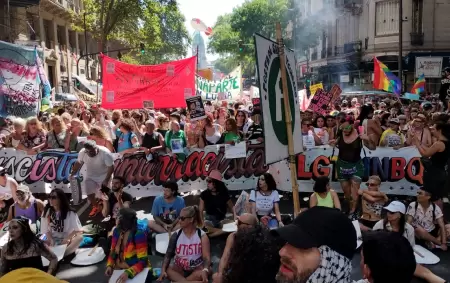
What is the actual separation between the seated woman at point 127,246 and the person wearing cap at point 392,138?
5.41m

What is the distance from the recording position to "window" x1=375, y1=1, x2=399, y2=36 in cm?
3106

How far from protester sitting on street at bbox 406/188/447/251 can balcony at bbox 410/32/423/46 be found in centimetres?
2710

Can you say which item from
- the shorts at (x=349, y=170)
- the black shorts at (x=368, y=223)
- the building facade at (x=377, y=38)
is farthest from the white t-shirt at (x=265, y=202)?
the building facade at (x=377, y=38)

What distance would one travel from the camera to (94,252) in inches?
234

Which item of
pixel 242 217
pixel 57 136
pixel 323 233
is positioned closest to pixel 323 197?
pixel 242 217

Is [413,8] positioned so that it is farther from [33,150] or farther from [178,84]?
[33,150]

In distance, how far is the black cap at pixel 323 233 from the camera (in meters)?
1.76

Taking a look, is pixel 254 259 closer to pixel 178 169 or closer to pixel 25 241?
pixel 25 241

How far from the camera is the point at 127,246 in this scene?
4.77 metres

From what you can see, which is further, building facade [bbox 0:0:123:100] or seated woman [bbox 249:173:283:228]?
building facade [bbox 0:0:123:100]

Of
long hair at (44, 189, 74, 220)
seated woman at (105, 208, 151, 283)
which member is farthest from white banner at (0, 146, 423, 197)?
seated woman at (105, 208, 151, 283)

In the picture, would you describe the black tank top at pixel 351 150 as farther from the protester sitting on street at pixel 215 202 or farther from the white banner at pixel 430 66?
the white banner at pixel 430 66

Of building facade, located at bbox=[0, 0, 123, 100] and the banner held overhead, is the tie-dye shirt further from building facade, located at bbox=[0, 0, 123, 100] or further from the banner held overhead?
building facade, located at bbox=[0, 0, 123, 100]

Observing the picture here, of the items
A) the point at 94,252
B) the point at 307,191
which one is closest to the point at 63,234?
the point at 94,252
